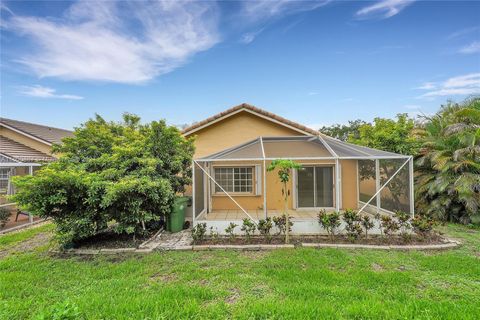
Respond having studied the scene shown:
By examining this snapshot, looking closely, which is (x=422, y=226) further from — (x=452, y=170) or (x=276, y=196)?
(x=276, y=196)

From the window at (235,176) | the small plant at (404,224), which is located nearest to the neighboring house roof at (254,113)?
the window at (235,176)

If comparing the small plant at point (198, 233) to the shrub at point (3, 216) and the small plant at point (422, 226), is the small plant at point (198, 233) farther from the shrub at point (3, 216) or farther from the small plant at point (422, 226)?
the shrub at point (3, 216)

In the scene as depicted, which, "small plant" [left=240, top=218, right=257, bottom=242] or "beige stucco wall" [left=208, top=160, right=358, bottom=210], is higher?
"beige stucco wall" [left=208, top=160, right=358, bottom=210]

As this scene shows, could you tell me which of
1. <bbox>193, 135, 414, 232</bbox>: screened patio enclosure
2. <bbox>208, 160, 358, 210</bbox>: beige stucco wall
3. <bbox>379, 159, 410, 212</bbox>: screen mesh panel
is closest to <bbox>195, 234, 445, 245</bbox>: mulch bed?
<bbox>193, 135, 414, 232</bbox>: screened patio enclosure

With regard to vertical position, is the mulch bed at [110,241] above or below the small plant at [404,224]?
below

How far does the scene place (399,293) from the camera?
384cm

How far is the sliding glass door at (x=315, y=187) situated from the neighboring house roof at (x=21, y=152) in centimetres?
1368

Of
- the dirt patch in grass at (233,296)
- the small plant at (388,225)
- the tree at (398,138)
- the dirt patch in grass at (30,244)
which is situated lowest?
the dirt patch in grass at (30,244)

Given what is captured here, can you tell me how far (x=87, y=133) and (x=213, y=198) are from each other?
5.61 m

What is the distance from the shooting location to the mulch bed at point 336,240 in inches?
254

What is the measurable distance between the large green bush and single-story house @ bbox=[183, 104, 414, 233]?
121 cm

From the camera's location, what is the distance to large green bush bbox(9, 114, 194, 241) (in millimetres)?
5910

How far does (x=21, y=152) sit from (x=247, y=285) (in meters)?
14.9

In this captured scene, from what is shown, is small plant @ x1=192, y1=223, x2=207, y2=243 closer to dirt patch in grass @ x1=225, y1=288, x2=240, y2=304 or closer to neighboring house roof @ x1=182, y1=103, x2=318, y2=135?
dirt patch in grass @ x1=225, y1=288, x2=240, y2=304
